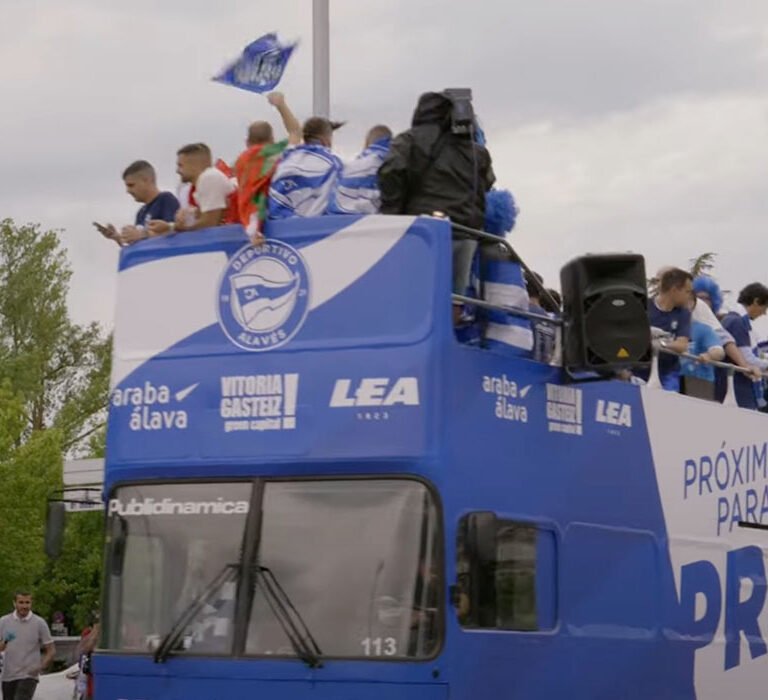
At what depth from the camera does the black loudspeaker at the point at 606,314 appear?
12234 mm

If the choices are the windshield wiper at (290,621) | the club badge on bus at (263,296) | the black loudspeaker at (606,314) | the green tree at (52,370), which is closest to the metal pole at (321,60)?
the club badge on bus at (263,296)

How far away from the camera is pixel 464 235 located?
12.0m

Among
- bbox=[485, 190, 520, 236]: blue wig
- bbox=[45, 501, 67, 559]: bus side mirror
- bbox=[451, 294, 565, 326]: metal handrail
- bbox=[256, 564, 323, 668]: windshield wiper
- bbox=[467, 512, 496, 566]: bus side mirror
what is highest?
Result: bbox=[485, 190, 520, 236]: blue wig

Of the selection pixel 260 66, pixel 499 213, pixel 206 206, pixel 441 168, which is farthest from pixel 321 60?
pixel 441 168

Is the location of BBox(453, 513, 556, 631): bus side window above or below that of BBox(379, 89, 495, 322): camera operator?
below

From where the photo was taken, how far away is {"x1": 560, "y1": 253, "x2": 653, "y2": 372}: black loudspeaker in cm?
1223

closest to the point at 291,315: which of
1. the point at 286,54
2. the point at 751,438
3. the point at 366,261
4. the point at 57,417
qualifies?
the point at 366,261

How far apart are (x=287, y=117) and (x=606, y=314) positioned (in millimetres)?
2707

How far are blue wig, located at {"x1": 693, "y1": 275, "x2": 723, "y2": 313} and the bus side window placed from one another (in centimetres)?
487

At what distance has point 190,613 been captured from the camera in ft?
38.5

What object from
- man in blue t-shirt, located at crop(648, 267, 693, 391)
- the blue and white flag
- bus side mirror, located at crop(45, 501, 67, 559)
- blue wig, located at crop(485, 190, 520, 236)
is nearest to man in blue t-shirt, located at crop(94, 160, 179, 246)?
the blue and white flag

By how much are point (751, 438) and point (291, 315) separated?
183 inches

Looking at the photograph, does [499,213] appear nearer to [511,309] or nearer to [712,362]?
[511,309]

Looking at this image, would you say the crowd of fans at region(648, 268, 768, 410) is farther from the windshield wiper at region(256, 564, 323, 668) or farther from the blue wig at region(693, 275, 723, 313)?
the windshield wiper at region(256, 564, 323, 668)
